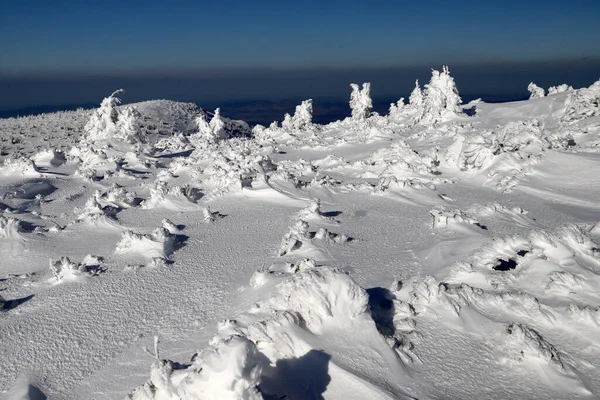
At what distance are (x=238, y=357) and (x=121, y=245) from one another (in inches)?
266

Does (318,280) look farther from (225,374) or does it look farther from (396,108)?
(396,108)

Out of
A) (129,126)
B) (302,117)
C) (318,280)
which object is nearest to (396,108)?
(302,117)

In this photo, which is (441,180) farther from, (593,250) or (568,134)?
(593,250)

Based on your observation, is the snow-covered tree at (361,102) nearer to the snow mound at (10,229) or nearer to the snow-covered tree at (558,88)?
the snow-covered tree at (558,88)

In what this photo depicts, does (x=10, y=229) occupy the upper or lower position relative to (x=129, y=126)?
upper

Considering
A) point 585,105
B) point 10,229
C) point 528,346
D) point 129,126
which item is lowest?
point 129,126

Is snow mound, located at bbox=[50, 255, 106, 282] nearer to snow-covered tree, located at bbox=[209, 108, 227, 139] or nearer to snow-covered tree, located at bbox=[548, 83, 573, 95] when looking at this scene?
snow-covered tree, located at bbox=[209, 108, 227, 139]

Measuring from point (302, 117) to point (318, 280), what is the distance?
109 feet

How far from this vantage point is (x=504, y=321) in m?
6.16

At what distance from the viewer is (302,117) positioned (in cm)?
3772

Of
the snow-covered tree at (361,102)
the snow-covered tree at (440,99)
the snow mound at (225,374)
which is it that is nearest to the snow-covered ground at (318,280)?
the snow mound at (225,374)

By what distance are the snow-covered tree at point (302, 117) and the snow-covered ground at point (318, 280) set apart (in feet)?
66.5

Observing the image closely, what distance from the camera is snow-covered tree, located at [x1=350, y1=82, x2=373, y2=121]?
3872cm

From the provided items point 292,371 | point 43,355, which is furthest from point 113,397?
point 292,371
